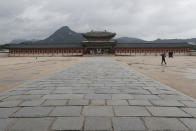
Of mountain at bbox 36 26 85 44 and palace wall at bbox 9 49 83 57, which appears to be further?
mountain at bbox 36 26 85 44

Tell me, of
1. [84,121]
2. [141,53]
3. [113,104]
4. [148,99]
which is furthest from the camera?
[141,53]

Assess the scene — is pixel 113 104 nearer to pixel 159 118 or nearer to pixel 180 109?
pixel 159 118

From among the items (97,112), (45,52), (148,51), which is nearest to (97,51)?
(148,51)

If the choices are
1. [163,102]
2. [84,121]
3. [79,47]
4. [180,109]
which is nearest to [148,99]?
[163,102]

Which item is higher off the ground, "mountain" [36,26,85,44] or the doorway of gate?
"mountain" [36,26,85,44]

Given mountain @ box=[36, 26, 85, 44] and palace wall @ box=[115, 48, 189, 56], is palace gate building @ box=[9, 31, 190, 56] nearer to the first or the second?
palace wall @ box=[115, 48, 189, 56]

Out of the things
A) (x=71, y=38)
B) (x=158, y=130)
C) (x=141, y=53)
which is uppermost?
(x=71, y=38)

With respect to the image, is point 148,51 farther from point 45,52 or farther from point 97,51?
point 45,52

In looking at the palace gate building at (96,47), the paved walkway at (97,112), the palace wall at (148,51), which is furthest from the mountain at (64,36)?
the paved walkway at (97,112)

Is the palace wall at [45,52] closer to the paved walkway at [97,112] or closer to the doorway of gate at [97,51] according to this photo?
the doorway of gate at [97,51]

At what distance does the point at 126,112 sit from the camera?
265cm

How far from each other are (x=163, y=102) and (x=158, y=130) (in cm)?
140

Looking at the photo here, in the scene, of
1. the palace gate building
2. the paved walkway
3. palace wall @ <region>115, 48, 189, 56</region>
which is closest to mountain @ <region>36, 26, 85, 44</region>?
the palace gate building

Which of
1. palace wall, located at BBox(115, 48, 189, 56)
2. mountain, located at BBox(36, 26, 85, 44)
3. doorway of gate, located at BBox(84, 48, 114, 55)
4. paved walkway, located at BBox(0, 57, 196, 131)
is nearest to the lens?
paved walkway, located at BBox(0, 57, 196, 131)
